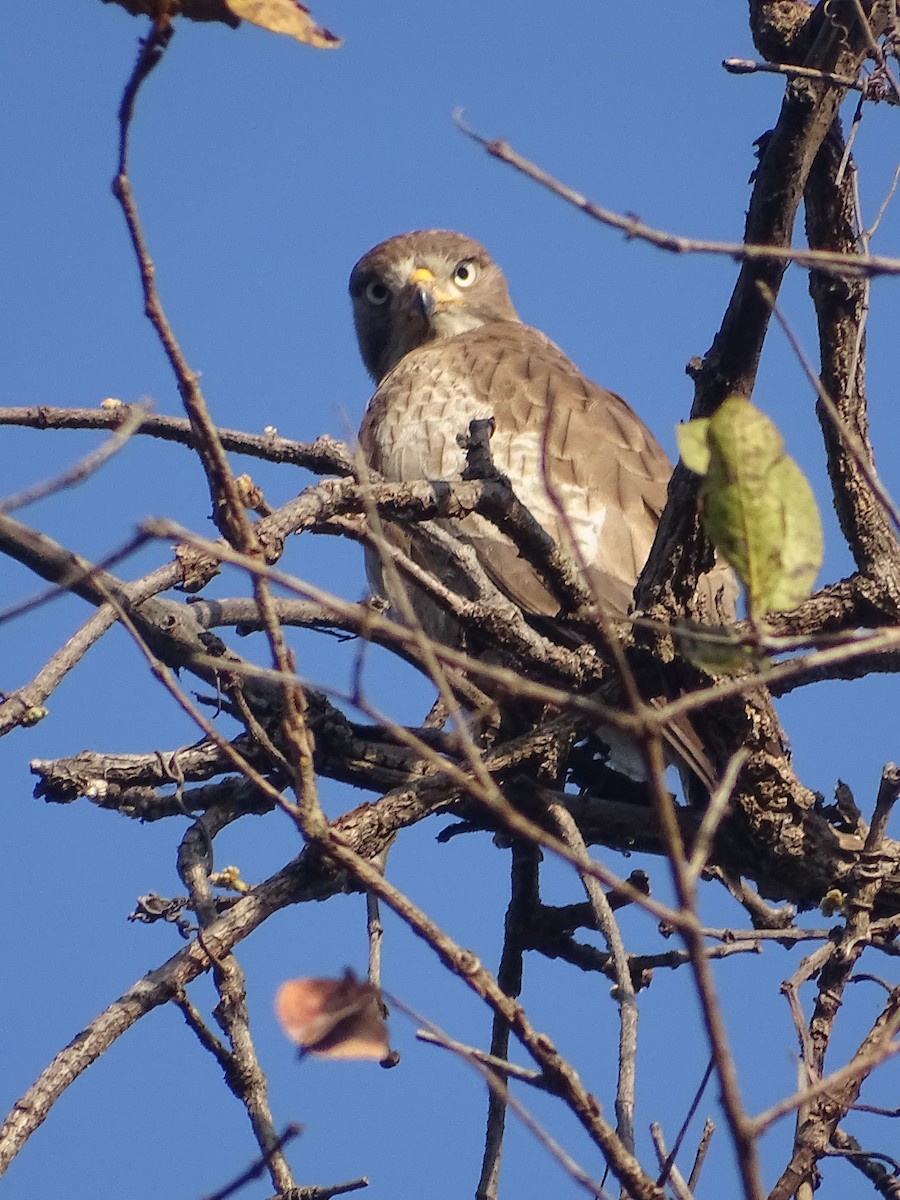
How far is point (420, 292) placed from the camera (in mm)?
7348

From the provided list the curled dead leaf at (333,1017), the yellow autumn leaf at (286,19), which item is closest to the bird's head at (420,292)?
the curled dead leaf at (333,1017)

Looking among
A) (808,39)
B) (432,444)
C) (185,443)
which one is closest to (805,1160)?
(185,443)

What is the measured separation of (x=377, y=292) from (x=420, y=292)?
38 centimetres

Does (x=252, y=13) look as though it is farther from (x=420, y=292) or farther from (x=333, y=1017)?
(x=420, y=292)

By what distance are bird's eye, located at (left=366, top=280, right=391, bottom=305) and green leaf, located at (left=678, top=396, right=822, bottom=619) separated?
5859mm

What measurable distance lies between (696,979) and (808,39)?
7.65 feet

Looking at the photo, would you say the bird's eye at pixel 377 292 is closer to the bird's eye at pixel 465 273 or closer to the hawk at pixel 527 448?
the bird's eye at pixel 465 273

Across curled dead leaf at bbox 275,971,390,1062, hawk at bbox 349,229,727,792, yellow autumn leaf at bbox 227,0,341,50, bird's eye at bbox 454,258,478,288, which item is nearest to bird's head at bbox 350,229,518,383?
bird's eye at bbox 454,258,478,288

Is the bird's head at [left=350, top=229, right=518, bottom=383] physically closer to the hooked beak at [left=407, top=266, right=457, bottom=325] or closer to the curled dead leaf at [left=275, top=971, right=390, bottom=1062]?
the hooked beak at [left=407, top=266, right=457, bottom=325]

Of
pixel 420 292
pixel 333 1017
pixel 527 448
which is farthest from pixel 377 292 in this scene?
pixel 333 1017

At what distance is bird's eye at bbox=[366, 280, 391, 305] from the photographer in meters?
7.61

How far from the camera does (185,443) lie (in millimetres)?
3184

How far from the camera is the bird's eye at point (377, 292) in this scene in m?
7.61

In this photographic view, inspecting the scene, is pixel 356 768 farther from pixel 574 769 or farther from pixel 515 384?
pixel 515 384
